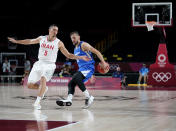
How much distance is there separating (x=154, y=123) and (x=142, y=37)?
28.6m

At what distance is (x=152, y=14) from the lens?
24.9 metres

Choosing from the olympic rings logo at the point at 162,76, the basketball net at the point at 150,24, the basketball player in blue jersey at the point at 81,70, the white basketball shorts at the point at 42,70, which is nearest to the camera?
the white basketball shorts at the point at 42,70

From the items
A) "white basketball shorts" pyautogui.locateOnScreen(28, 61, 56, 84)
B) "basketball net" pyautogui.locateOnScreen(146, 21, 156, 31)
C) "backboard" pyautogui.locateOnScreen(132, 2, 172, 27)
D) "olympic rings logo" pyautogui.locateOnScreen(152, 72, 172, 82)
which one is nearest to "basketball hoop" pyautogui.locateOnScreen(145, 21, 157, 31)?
"basketball net" pyautogui.locateOnScreen(146, 21, 156, 31)

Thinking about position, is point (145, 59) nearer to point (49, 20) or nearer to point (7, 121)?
point (49, 20)

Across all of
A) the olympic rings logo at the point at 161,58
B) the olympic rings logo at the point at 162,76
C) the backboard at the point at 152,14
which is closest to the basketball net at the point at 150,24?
the backboard at the point at 152,14

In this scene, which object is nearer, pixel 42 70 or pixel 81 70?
pixel 42 70

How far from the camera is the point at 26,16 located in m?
34.9

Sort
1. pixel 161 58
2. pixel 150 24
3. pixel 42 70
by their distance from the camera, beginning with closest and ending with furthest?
pixel 42 70 < pixel 150 24 < pixel 161 58

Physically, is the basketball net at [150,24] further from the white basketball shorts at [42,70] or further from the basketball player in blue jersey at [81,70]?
the white basketball shorts at [42,70]

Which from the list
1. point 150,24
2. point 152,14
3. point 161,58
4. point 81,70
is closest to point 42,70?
point 81,70

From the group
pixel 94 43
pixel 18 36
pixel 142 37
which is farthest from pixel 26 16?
pixel 142 37

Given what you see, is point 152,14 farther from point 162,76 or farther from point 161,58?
point 162,76

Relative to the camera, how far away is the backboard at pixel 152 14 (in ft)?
80.9

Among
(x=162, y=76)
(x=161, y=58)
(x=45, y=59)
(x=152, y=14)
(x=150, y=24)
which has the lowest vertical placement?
(x=162, y=76)
